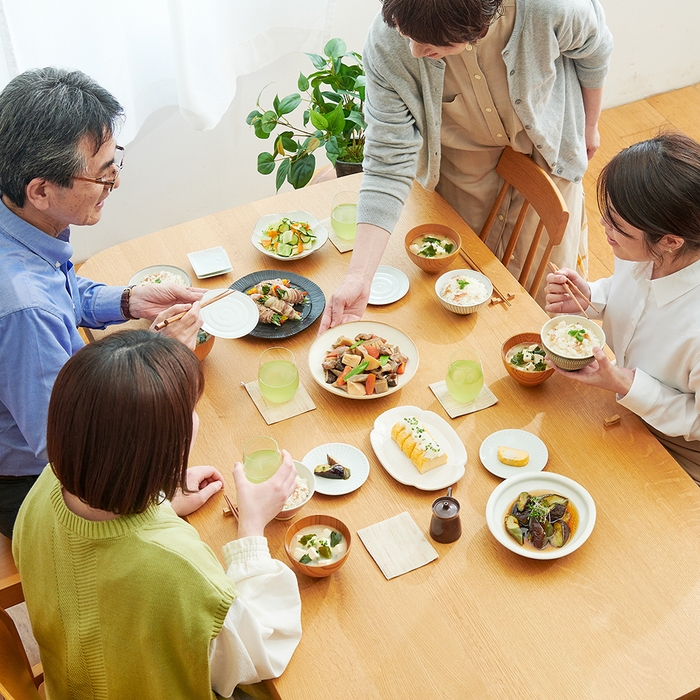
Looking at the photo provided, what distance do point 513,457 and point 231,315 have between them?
849 mm

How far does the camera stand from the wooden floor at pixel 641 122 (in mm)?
4328

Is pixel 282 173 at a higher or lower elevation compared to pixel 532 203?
lower

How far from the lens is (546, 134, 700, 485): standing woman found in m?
1.80

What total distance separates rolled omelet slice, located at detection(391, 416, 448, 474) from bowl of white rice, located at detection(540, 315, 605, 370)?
361 millimetres

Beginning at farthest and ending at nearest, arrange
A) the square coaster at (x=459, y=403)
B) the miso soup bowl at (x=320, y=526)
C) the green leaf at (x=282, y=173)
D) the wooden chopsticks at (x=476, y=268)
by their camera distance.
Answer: the green leaf at (x=282, y=173), the wooden chopsticks at (x=476, y=268), the square coaster at (x=459, y=403), the miso soup bowl at (x=320, y=526)

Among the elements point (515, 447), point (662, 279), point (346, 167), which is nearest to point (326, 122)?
point (346, 167)

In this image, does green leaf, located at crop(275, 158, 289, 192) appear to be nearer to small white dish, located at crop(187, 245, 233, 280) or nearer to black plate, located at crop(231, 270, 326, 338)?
small white dish, located at crop(187, 245, 233, 280)

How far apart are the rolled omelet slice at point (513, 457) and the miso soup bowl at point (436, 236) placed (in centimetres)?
68

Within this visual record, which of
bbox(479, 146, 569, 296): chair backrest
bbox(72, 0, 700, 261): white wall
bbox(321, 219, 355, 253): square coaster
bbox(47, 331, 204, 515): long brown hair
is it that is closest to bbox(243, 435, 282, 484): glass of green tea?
bbox(47, 331, 204, 515): long brown hair

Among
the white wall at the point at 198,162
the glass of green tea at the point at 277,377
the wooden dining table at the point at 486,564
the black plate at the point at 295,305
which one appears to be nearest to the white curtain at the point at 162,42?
the white wall at the point at 198,162

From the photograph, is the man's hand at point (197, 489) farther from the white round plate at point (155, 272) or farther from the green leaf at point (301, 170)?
the green leaf at point (301, 170)

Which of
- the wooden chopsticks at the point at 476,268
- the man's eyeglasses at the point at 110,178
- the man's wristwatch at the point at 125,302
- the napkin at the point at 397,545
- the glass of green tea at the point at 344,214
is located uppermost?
the man's eyeglasses at the point at 110,178

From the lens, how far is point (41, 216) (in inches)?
72.3

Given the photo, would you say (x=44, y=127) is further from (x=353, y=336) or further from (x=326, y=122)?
(x=326, y=122)
